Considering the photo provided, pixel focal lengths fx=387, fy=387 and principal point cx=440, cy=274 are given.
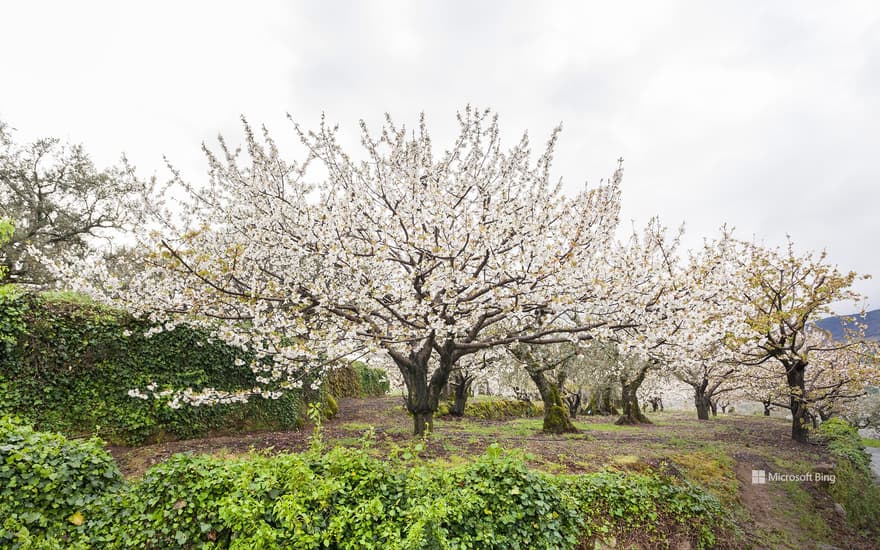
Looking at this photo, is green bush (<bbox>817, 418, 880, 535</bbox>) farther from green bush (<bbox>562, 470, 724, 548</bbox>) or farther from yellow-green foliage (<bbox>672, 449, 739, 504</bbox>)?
green bush (<bbox>562, 470, 724, 548</bbox>)

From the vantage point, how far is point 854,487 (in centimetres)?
1127

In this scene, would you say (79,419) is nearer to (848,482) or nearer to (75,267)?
(75,267)

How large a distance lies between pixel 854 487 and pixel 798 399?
5.46m

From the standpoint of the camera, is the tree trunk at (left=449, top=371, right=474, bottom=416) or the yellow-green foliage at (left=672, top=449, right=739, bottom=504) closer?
the yellow-green foliage at (left=672, top=449, right=739, bottom=504)

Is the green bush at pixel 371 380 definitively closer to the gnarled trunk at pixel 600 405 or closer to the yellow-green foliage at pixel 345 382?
the yellow-green foliage at pixel 345 382

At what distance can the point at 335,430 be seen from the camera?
11953 mm

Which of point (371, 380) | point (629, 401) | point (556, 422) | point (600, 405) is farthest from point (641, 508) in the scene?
point (371, 380)

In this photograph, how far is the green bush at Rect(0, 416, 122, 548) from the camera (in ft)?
15.5

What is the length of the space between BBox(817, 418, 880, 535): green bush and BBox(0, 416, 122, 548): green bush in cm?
1614

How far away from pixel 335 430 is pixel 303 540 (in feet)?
26.2

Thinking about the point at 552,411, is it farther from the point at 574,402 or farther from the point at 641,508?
the point at 574,402

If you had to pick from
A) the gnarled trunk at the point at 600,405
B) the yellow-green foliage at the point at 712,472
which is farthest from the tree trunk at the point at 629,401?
the yellow-green foliage at the point at 712,472

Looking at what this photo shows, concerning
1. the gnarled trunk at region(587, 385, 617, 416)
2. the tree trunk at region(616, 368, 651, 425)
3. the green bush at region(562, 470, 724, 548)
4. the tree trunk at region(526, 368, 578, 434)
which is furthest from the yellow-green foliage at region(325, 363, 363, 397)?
the green bush at region(562, 470, 724, 548)

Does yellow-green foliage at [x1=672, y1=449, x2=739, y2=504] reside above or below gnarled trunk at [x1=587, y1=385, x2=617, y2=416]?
above
